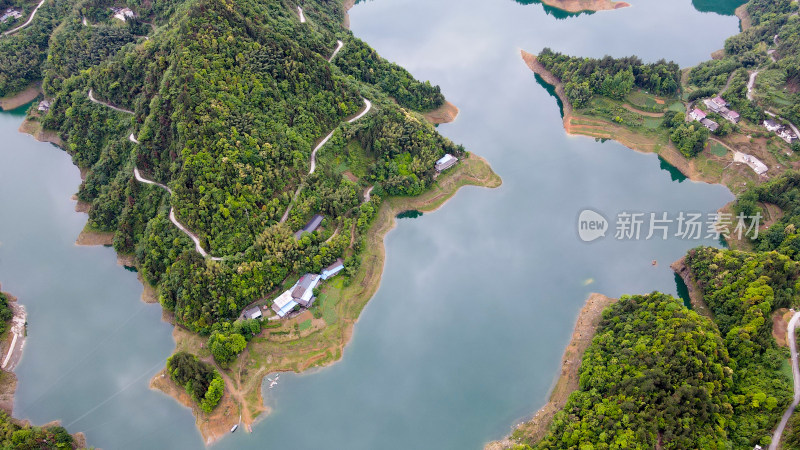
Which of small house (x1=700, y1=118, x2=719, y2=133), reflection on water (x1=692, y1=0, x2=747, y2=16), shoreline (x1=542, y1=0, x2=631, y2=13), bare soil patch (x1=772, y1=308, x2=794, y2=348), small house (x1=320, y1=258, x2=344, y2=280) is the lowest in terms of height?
small house (x1=320, y1=258, x2=344, y2=280)

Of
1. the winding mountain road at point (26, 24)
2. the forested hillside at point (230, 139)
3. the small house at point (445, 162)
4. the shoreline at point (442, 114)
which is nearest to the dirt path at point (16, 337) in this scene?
the forested hillside at point (230, 139)

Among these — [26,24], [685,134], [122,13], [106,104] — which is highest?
[685,134]

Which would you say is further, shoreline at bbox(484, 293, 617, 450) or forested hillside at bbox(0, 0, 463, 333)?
forested hillside at bbox(0, 0, 463, 333)

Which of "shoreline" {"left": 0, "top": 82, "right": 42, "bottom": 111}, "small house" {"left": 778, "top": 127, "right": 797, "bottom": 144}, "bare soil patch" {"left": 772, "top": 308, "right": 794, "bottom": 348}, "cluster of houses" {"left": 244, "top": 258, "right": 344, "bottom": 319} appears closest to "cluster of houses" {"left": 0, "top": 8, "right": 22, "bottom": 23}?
"shoreline" {"left": 0, "top": 82, "right": 42, "bottom": 111}

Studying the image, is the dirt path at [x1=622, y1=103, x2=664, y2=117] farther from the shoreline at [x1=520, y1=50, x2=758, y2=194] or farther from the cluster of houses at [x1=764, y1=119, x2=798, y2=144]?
the cluster of houses at [x1=764, y1=119, x2=798, y2=144]

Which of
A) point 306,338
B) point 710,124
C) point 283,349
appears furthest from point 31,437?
point 710,124

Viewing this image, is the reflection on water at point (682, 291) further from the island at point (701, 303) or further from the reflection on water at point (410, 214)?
the reflection on water at point (410, 214)

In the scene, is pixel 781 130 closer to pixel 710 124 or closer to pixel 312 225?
pixel 710 124

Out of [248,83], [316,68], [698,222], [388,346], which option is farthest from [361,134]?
[698,222]
